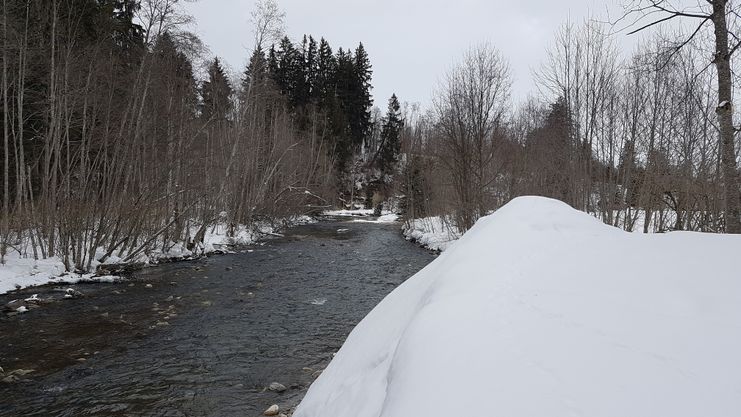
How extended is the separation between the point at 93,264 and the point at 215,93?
37.4 ft

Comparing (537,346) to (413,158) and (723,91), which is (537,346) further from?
(413,158)

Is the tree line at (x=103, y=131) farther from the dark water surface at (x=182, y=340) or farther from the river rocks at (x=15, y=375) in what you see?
the river rocks at (x=15, y=375)

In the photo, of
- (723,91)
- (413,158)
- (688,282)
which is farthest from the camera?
(413,158)

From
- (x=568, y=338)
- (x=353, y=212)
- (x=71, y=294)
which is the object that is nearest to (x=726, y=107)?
(x=568, y=338)

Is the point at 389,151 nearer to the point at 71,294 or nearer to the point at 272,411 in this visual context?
the point at 71,294

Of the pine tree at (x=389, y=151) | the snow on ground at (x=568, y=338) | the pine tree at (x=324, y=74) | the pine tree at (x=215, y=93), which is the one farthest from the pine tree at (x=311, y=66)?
the snow on ground at (x=568, y=338)

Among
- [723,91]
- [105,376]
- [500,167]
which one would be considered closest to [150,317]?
[105,376]

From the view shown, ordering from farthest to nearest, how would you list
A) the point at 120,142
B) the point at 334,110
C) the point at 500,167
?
the point at 334,110 → the point at 500,167 → the point at 120,142

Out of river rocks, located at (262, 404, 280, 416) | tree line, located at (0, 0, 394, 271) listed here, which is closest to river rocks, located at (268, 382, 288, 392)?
river rocks, located at (262, 404, 280, 416)

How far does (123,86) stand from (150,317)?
26.9 feet

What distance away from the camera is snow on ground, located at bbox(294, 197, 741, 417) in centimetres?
181

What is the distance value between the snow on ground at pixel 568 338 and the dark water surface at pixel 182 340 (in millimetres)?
2541

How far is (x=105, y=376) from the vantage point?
231 inches

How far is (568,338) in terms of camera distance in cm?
225
